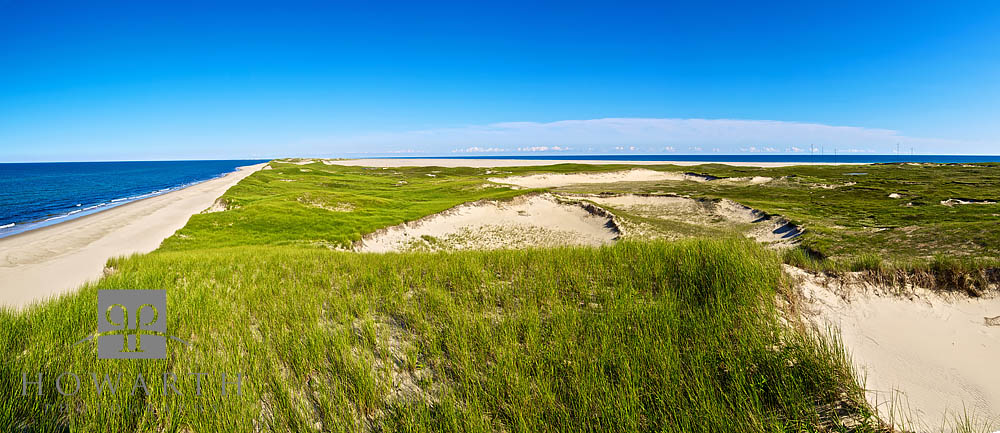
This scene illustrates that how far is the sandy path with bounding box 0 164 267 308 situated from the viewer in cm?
1465

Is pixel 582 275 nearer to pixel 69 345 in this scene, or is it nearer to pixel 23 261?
pixel 69 345

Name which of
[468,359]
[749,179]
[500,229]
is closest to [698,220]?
[500,229]

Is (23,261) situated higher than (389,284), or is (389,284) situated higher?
(389,284)

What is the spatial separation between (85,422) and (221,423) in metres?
1.56

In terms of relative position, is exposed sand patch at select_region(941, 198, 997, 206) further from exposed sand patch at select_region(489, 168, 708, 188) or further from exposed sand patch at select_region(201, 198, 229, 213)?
exposed sand patch at select_region(201, 198, 229, 213)

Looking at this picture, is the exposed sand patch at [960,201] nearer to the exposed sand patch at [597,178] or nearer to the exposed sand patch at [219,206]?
the exposed sand patch at [597,178]

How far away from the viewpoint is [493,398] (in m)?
4.75

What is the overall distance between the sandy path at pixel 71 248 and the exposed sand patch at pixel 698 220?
2619cm

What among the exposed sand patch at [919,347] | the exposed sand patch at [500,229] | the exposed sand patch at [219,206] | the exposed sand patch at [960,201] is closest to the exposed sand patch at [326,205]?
the exposed sand patch at [219,206]

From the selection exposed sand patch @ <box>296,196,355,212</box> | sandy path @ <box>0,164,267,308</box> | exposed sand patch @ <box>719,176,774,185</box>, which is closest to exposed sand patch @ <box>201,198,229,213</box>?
sandy path @ <box>0,164,267,308</box>

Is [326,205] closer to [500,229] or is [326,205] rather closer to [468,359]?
[500,229]

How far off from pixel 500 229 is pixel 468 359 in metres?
22.2

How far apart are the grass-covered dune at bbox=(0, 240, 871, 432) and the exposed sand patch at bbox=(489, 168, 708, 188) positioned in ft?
201

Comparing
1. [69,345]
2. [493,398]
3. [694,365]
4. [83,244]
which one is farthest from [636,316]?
[83,244]
